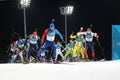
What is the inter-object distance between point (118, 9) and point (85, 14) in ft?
2.89

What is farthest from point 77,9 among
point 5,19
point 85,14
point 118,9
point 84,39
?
point 5,19

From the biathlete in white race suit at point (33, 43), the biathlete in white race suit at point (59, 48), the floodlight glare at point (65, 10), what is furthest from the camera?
the floodlight glare at point (65, 10)

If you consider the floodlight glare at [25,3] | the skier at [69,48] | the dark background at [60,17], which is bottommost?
the skier at [69,48]

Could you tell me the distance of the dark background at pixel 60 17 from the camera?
520cm

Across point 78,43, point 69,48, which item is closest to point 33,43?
point 69,48

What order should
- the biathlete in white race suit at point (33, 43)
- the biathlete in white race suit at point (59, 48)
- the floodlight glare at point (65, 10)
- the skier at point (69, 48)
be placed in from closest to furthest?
the biathlete in white race suit at point (33, 43)
the biathlete in white race suit at point (59, 48)
the skier at point (69, 48)
the floodlight glare at point (65, 10)

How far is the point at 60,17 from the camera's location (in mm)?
5406

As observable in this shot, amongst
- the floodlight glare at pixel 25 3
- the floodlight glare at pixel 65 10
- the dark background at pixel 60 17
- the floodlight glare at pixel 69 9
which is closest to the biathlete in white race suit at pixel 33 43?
the dark background at pixel 60 17

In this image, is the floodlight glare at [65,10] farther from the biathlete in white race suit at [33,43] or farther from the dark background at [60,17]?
the biathlete in white race suit at [33,43]

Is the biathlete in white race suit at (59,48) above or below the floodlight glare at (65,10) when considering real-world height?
below

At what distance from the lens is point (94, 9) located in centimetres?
584

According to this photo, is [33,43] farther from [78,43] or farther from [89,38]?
[89,38]

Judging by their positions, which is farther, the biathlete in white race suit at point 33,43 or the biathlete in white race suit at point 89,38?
the biathlete in white race suit at point 89,38

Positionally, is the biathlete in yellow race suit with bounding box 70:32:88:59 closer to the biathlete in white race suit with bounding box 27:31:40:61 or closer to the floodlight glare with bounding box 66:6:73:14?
the floodlight glare with bounding box 66:6:73:14
